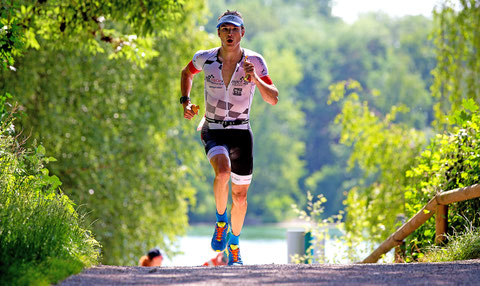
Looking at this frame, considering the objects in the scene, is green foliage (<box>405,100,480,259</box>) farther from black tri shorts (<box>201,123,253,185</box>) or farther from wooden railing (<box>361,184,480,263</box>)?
black tri shorts (<box>201,123,253,185</box>)

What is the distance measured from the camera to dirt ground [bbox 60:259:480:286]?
5.41 metres

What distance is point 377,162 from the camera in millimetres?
14977

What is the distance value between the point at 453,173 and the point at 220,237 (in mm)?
2462

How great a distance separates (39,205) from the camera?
669cm

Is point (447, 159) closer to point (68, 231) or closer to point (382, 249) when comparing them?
point (382, 249)

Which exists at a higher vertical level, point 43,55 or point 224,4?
point 224,4

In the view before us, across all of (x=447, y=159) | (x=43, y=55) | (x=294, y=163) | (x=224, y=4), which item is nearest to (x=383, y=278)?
(x=447, y=159)

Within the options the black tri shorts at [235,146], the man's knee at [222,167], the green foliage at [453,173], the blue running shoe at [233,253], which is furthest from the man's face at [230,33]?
the green foliage at [453,173]

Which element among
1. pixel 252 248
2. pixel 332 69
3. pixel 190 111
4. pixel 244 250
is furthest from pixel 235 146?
pixel 332 69

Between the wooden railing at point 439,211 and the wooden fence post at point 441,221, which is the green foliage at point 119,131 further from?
the wooden fence post at point 441,221

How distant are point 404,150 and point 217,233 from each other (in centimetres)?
732

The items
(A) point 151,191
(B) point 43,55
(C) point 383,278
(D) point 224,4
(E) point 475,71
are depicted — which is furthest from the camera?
(D) point 224,4

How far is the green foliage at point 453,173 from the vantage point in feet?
26.8

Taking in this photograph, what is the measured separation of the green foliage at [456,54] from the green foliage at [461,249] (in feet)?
18.1
